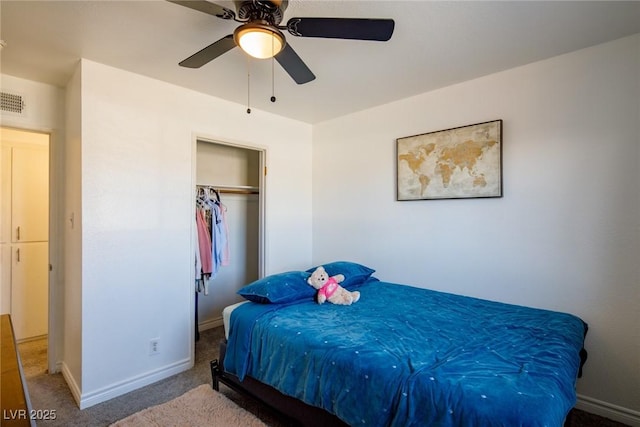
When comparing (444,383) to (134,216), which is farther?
(134,216)

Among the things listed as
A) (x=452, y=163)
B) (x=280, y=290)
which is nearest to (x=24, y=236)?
(x=280, y=290)

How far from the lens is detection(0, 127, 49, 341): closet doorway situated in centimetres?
339

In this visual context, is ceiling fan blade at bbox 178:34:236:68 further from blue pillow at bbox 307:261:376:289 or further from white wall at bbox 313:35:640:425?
white wall at bbox 313:35:640:425

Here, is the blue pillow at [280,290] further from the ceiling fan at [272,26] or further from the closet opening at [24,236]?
the closet opening at [24,236]

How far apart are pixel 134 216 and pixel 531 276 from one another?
3113mm

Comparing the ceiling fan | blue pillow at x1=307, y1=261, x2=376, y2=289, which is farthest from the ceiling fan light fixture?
blue pillow at x1=307, y1=261, x2=376, y2=289

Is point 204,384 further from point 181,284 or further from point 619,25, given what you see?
point 619,25

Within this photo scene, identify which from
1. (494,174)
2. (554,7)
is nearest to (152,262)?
(494,174)

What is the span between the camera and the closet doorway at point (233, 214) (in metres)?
3.76

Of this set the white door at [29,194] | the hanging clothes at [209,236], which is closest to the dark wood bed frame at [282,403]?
the hanging clothes at [209,236]

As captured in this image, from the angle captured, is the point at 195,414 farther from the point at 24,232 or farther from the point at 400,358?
the point at 24,232

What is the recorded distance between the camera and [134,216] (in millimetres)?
2535

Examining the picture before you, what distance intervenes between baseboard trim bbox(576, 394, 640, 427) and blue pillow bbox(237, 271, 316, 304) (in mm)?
1995

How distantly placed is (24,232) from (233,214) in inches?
88.3
